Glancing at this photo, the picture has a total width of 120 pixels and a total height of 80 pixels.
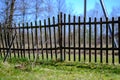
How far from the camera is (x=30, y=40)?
37.4ft

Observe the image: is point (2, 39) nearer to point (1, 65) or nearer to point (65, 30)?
point (65, 30)

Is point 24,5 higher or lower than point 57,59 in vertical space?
higher

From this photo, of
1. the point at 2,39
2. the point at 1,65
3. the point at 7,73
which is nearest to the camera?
the point at 7,73

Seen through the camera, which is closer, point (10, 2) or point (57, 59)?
point (57, 59)

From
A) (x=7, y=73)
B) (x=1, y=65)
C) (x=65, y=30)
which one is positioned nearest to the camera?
(x=7, y=73)

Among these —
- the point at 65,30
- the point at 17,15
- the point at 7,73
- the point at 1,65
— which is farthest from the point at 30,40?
the point at 7,73

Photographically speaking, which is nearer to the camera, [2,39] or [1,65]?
[1,65]

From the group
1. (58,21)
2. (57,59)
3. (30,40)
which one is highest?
(58,21)

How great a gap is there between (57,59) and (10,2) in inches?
150

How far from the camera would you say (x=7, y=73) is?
21.5 feet

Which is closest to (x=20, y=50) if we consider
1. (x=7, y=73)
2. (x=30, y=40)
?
(x=30, y=40)

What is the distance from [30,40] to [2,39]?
5.85ft

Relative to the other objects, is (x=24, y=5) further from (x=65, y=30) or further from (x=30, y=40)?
(x=65, y=30)

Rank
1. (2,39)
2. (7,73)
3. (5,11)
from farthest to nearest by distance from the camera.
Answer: (2,39)
(5,11)
(7,73)
